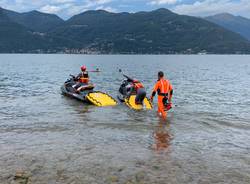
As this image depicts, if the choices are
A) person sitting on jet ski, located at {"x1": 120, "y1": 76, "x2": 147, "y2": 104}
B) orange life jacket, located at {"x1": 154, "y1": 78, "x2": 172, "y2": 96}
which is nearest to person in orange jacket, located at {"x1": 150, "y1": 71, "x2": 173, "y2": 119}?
orange life jacket, located at {"x1": 154, "y1": 78, "x2": 172, "y2": 96}

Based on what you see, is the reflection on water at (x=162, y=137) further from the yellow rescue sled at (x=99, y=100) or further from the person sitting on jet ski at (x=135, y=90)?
the yellow rescue sled at (x=99, y=100)

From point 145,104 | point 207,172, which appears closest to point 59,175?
point 207,172

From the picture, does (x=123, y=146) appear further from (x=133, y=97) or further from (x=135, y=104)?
(x=133, y=97)

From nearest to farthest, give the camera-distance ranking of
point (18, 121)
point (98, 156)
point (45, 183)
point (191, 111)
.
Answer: point (45, 183) < point (98, 156) < point (18, 121) < point (191, 111)

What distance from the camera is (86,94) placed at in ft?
73.6

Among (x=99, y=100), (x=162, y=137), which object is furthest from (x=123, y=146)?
(x=99, y=100)

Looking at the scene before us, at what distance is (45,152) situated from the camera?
10.8 m

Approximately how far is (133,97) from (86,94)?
3601mm

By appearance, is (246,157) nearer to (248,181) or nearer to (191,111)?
(248,181)

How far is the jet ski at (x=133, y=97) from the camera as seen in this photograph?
19.8 meters

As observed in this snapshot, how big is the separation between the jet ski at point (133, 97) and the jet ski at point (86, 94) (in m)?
0.98

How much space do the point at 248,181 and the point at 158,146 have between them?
380 centimetres

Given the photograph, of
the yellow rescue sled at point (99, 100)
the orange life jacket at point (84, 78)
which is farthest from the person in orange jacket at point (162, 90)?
the orange life jacket at point (84, 78)

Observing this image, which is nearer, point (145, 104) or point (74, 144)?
point (74, 144)
